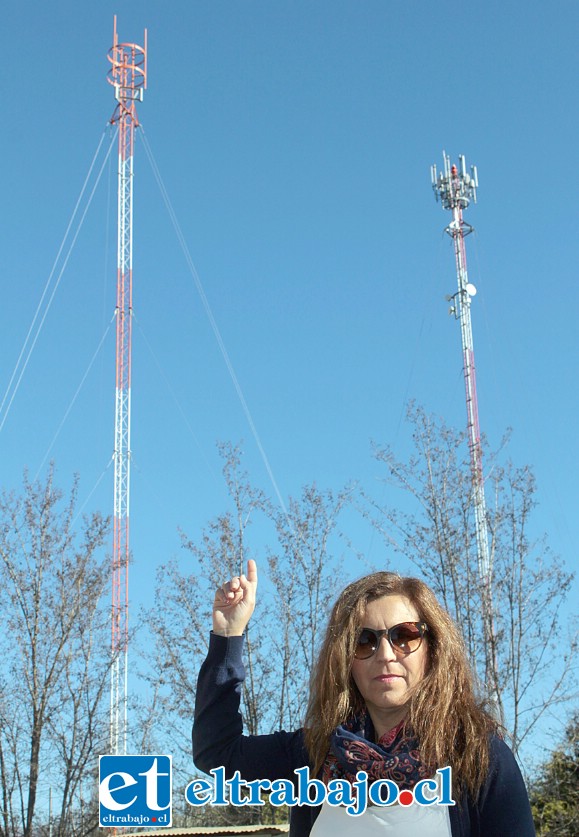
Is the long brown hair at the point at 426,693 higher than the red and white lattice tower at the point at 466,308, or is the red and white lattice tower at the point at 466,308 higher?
the red and white lattice tower at the point at 466,308

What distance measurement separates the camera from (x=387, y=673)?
2.34 m

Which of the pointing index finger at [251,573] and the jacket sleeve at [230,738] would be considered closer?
the jacket sleeve at [230,738]

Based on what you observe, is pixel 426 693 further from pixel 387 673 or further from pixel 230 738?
pixel 230 738

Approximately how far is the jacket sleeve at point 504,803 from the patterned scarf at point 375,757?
0.14 m

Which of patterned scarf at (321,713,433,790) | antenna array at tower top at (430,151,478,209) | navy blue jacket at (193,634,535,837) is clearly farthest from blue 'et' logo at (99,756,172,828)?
antenna array at tower top at (430,151,478,209)

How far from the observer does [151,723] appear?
15281 millimetres

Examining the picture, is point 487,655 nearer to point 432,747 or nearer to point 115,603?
point 115,603

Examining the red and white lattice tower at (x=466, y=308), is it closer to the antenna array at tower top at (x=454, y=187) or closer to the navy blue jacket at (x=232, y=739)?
the antenna array at tower top at (x=454, y=187)

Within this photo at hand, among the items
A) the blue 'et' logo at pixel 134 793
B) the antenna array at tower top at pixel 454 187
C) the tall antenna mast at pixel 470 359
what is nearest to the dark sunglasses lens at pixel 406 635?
the blue 'et' logo at pixel 134 793

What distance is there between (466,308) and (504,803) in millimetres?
17664

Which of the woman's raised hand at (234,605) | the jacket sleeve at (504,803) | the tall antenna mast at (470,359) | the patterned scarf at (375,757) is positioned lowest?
the jacket sleeve at (504,803)

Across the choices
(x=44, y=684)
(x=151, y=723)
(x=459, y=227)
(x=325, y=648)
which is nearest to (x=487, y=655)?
(x=151, y=723)

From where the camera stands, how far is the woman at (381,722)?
2.13 meters

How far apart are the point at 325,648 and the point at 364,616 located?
0.15 meters
